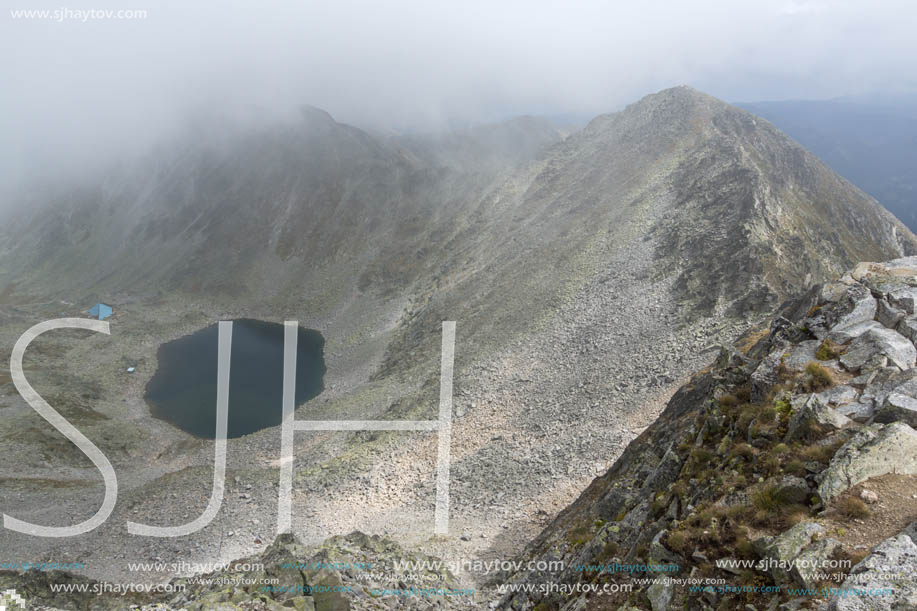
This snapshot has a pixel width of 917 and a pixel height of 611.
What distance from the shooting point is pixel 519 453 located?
34500 millimetres

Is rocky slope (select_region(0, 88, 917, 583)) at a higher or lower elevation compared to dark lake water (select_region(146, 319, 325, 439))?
higher

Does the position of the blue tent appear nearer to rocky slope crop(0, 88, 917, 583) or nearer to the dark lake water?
rocky slope crop(0, 88, 917, 583)

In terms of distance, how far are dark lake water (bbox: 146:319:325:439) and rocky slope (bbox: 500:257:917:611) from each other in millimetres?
54200

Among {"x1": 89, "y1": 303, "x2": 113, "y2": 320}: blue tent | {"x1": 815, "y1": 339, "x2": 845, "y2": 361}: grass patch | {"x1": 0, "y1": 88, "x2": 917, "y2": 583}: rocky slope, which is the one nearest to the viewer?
{"x1": 815, "y1": 339, "x2": 845, "y2": 361}: grass patch

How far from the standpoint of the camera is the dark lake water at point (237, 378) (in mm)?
64188

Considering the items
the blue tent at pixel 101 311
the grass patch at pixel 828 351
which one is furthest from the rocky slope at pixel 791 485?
the blue tent at pixel 101 311

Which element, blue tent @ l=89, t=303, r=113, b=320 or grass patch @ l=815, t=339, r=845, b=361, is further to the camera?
blue tent @ l=89, t=303, r=113, b=320

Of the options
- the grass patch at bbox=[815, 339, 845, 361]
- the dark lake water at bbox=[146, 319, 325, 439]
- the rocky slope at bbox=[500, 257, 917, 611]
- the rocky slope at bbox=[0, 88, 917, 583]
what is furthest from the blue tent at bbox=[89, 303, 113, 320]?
the grass patch at bbox=[815, 339, 845, 361]

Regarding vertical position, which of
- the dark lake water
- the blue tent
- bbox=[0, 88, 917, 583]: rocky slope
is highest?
bbox=[0, 88, 917, 583]: rocky slope

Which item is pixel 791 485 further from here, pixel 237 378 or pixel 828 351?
pixel 237 378

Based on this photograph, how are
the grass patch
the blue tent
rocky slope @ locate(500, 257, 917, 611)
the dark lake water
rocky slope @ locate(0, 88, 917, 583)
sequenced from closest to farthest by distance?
1. rocky slope @ locate(500, 257, 917, 611)
2. the grass patch
3. rocky slope @ locate(0, 88, 917, 583)
4. the dark lake water
5. the blue tent

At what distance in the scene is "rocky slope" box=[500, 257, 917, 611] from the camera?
31.3 ft

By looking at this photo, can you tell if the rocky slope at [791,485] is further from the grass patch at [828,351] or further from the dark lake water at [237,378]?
the dark lake water at [237,378]

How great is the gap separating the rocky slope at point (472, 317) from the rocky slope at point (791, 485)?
1281 cm
